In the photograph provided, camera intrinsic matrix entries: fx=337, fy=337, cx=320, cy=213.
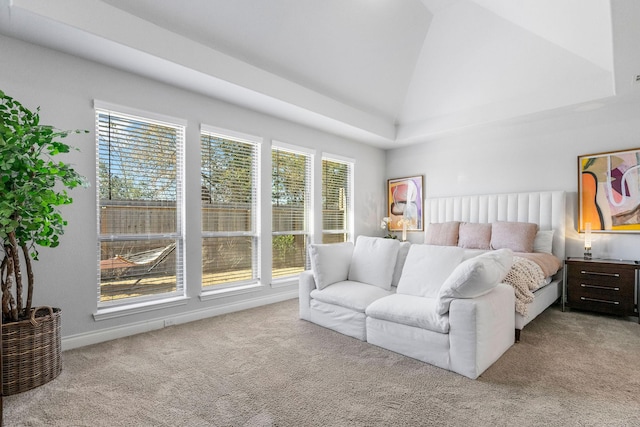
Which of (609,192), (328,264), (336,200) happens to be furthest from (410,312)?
(609,192)

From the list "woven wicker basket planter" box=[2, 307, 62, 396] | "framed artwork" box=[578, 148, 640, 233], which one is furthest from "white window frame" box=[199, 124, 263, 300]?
"framed artwork" box=[578, 148, 640, 233]

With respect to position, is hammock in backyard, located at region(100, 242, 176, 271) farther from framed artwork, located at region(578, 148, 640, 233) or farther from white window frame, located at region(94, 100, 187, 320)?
framed artwork, located at region(578, 148, 640, 233)

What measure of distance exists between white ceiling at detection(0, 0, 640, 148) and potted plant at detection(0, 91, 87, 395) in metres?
0.94

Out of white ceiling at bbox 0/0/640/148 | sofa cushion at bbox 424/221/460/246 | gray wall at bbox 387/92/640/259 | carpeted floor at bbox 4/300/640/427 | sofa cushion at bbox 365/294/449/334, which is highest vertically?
white ceiling at bbox 0/0/640/148

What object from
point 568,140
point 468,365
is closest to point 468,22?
point 568,140

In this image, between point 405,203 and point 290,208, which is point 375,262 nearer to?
point 290,208

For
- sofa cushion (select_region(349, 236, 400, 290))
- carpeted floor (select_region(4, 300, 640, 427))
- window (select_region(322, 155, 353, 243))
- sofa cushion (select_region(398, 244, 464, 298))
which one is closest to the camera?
carpeted floor (select_region(4, 300, 640, 427))

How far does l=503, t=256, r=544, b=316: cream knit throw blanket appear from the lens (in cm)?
304

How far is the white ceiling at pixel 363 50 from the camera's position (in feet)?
9.21

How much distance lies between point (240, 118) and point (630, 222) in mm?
4979

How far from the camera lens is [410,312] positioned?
2.68 meters

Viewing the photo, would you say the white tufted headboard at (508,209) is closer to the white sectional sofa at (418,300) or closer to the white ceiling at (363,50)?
the white ceiling at (363,50)

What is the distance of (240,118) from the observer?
14.1 ft

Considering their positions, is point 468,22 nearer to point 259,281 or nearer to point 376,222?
point 376,222
